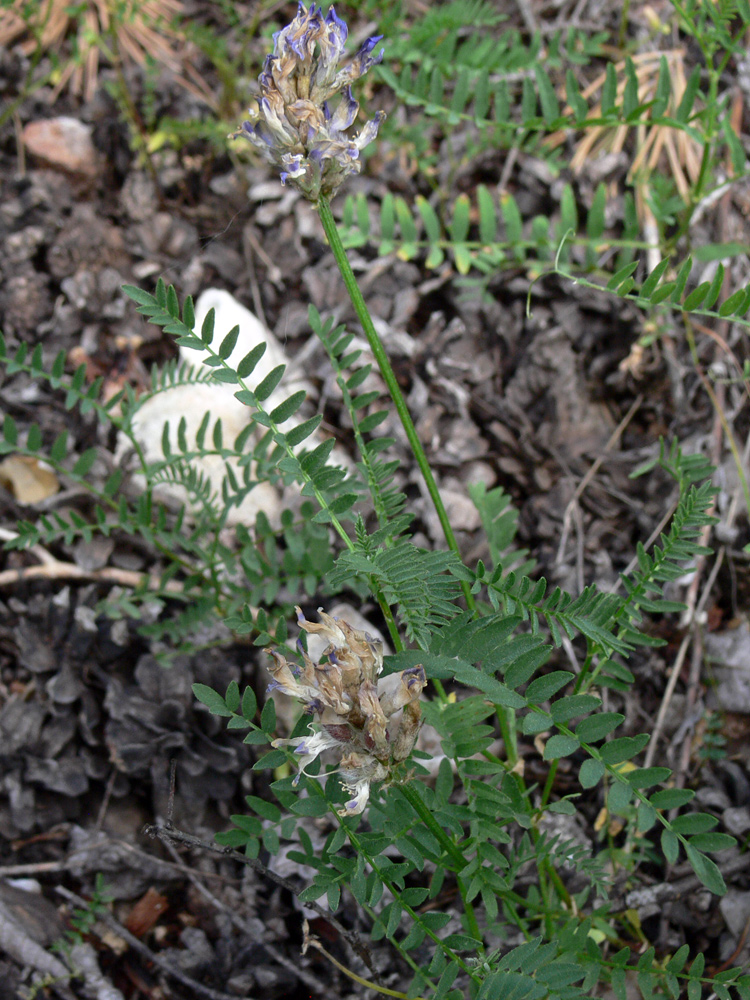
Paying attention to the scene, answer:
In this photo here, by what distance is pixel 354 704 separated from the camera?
1.21 meters

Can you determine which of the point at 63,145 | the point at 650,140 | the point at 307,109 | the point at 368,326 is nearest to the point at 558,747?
the point at 368,326

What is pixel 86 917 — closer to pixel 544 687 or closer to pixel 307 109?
pixel 544 687

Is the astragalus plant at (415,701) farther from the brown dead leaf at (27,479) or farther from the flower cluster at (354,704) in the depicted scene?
the brown dead leaf at (27,479)

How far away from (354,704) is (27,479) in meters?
1.84

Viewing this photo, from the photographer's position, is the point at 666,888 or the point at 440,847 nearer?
the point at 440,847

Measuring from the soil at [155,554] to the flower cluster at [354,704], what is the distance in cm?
40

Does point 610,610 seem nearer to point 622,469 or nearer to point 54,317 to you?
point 622,469

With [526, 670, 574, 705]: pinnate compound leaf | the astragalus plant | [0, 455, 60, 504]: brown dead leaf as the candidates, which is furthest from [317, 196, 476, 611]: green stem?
[0, 455, 60, 504]: brown dead leaf

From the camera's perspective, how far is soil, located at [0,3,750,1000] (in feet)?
6.56

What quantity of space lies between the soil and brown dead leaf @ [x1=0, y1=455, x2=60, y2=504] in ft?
0.06

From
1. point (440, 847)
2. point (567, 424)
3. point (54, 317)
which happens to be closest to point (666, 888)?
point (440, 847)

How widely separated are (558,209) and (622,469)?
1.05m

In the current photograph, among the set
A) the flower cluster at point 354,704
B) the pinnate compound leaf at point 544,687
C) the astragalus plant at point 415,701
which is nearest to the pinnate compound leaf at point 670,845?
the astragalus plant at point 415,701

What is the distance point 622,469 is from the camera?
2.59m
